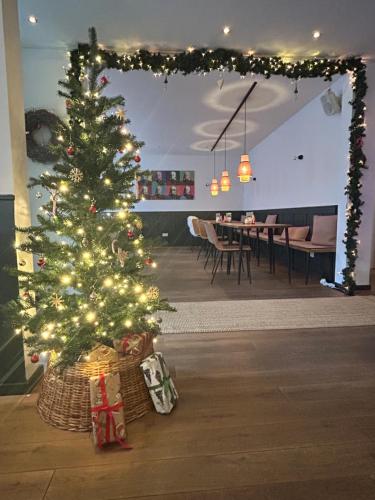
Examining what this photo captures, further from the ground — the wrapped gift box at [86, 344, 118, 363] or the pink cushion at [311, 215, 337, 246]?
the pink cushion at [311, 215, 337, 246]

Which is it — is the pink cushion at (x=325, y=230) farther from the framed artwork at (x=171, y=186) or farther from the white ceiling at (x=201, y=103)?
the framed artwork at (x=171, y=186)

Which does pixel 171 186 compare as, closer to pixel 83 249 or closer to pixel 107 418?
pixel 83 249

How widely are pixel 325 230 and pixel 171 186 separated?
5437 millimetres

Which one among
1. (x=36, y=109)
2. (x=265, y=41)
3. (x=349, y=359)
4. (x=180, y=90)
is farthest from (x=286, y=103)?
(x=349, y=359)

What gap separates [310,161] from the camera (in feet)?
17.8

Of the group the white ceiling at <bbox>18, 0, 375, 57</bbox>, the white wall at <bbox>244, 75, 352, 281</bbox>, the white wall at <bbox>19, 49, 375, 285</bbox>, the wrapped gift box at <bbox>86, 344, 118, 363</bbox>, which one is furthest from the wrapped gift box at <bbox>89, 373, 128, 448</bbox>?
the white wall at <bbox>244, 75, 352, 281</bbox>

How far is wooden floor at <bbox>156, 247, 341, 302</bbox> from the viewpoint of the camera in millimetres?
3670

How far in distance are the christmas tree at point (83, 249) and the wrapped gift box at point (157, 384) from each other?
0.19 m

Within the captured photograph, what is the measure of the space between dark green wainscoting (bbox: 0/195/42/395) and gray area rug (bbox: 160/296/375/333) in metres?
1.15

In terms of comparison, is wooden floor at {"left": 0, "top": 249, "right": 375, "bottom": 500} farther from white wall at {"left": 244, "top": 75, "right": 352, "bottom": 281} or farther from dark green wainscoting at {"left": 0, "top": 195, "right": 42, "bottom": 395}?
white wall at {"left": 244, "top": 75, "right": 352, "bottom": 281}

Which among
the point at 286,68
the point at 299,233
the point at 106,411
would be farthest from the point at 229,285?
the point at 106,411

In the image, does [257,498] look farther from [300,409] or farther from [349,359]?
[349,359]

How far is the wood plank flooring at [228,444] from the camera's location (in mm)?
1140

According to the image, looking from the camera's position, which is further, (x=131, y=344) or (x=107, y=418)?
(x=131, y=344)
